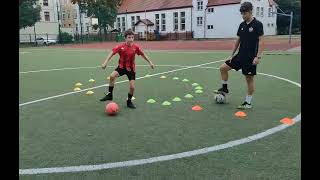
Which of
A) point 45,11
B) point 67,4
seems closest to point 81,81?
point 45,11

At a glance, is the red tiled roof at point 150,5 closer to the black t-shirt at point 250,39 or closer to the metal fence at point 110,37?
the metal fence at point 110,37

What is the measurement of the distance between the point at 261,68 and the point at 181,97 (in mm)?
6228

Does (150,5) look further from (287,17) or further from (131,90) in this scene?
(131,90)

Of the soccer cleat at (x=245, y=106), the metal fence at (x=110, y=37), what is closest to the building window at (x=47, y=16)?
the metal fence at (x=110, y=37)

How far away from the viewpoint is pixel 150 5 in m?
68.4

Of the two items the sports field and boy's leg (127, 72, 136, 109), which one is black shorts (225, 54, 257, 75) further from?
boy's leg (127, 72, 136, 109)

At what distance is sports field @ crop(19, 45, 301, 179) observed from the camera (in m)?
4.23

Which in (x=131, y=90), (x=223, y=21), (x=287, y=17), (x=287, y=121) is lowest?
(x=287, y=121)

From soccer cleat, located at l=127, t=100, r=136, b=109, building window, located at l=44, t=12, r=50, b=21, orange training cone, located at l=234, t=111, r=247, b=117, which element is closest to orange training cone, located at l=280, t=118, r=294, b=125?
orange training cone, located at l=234, t=111, r=247, b=117

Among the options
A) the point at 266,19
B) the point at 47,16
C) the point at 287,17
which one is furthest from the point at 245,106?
the point at 47,16

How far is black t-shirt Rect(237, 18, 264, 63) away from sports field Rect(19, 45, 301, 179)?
3.30ft

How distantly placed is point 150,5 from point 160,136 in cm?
6481

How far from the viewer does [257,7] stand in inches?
2489
